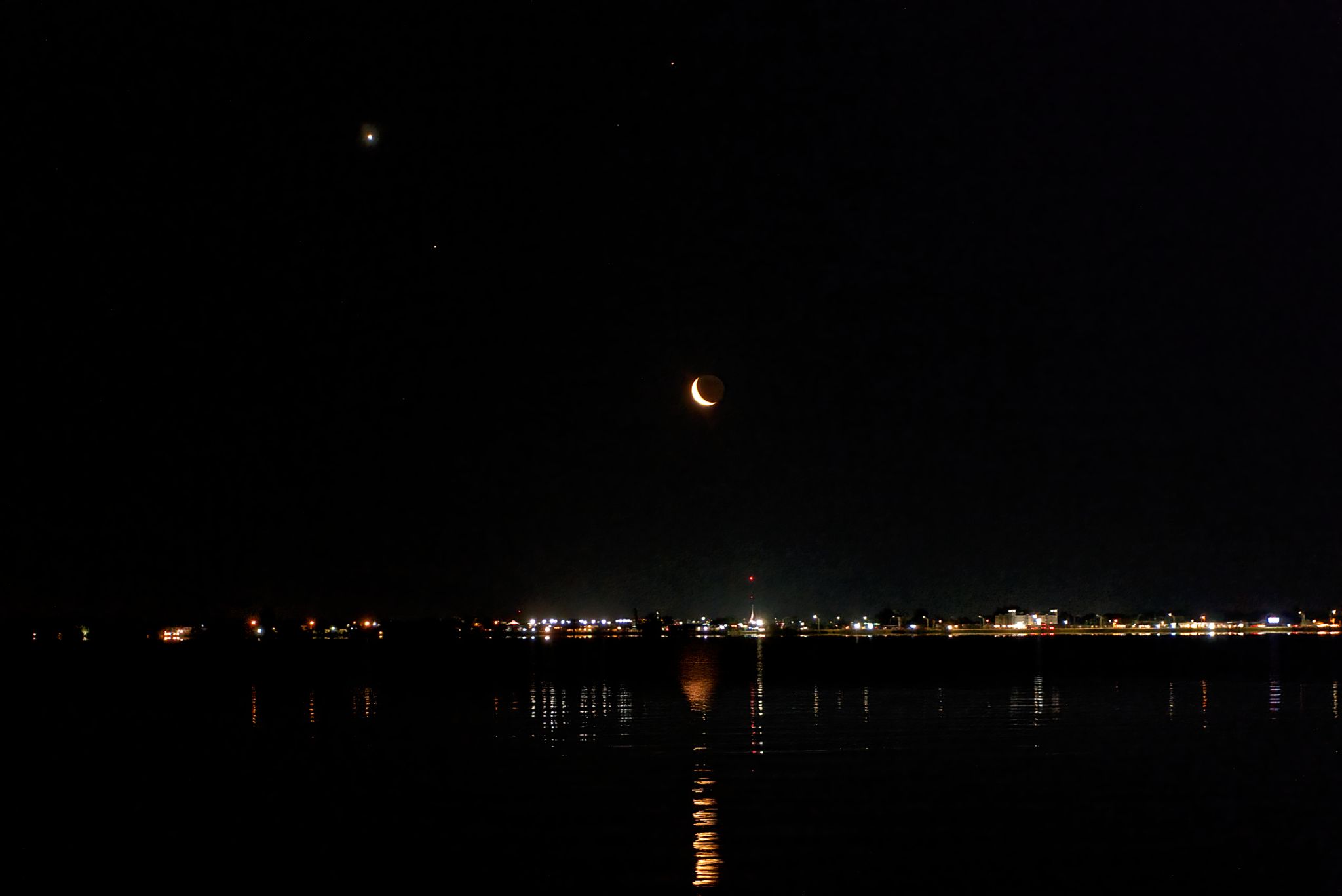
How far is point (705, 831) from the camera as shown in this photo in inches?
606

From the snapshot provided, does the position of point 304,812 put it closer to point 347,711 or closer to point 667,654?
point 347,711

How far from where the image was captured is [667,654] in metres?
86.4

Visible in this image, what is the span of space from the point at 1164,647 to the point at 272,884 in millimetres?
94060

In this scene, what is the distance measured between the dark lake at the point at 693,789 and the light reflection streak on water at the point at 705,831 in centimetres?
6

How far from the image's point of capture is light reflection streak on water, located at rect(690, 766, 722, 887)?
13.1 metres

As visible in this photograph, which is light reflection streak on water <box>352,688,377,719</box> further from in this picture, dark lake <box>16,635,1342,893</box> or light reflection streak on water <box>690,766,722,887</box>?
light reflection streak on water <box>690,766,722,887</box>

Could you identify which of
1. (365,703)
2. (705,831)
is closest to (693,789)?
(705,831)

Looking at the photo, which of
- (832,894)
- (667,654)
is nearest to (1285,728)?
(832,894)

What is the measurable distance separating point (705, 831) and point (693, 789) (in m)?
3.29

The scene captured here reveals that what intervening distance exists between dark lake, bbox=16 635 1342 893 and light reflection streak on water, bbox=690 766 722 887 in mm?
58

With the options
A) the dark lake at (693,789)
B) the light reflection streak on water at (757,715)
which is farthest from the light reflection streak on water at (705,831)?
the light reflection streak on water at (757,715)

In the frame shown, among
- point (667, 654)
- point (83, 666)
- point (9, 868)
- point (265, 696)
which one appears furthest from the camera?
point (667, 654)

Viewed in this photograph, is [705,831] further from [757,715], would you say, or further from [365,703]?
[365,703]

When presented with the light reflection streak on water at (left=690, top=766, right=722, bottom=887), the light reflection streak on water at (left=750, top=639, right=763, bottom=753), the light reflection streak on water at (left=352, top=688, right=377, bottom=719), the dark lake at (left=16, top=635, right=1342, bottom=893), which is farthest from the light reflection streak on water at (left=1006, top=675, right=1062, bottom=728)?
the light reflection streak on water at (left=352, top=688, right=377, bottom=719)
